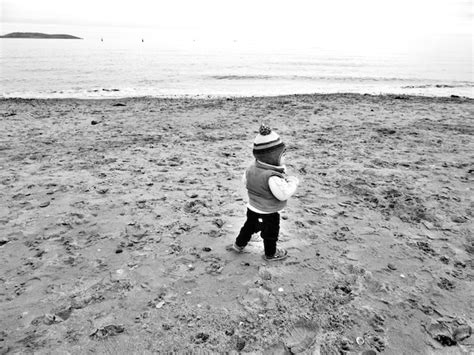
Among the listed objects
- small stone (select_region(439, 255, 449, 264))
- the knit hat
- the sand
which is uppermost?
the knit hat

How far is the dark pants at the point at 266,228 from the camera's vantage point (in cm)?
349

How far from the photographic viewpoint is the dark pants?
3488mm

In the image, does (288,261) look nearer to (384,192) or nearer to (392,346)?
(392,346)

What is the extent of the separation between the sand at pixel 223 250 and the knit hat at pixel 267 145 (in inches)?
46.0

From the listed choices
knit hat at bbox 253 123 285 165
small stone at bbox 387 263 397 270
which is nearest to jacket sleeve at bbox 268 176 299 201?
knit hat at bbox 253 123 285 165

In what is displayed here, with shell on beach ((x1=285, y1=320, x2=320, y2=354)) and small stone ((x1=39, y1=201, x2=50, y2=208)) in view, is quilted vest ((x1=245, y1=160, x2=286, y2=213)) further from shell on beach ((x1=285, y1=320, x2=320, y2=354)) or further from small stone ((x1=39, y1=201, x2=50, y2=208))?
small stone ((x1=39, y1=201, x2=50, y2=208))

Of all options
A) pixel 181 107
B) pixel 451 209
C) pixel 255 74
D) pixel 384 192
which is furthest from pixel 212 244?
pixel 255 74

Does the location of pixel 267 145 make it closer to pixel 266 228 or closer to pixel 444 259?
pixel 266 228

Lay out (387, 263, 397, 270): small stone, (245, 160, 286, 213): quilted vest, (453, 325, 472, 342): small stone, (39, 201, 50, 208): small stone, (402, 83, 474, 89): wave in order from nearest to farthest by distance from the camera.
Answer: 1. (453, 325, 472, 342): small stone
2. (245, 160, 286, 213): quilted vest
3. (387, 263, 397, 270): small stone
4. (39, 201, 50, 208): small stone
5. (402, 83, 474, 89): wave

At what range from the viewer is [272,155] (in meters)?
3.25

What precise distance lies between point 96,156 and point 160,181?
6.49ft

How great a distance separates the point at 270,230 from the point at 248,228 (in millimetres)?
250

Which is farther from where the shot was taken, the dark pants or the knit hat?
the dark pants

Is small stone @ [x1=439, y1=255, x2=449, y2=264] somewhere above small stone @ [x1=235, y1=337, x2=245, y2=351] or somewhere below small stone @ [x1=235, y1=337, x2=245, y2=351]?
above
